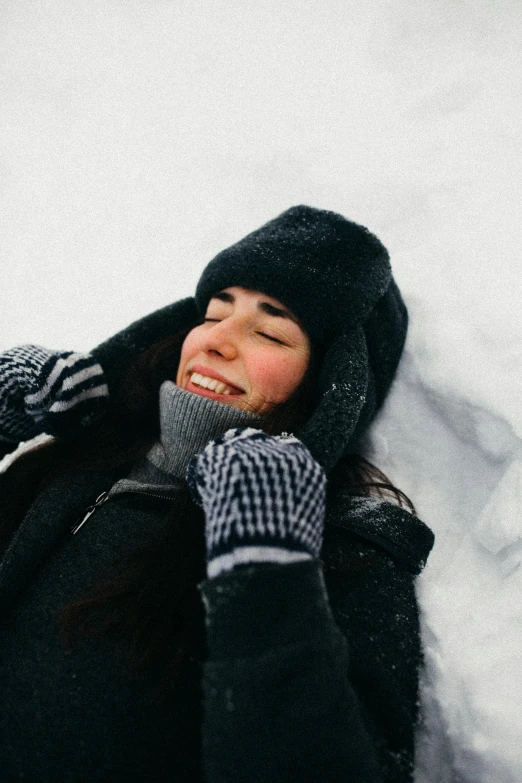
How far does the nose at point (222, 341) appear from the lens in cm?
148

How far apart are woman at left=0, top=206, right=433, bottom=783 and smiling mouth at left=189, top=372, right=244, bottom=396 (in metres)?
0.01

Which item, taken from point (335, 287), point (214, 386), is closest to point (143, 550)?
point (214, 386)

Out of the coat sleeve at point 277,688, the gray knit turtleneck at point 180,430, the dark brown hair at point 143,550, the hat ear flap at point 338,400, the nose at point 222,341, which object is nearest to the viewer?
the coat sleeve at point 277,688

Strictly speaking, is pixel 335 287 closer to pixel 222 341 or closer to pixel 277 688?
pixel 222 341

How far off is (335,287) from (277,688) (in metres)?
1.15

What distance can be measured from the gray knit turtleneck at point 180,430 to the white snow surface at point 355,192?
2.02 ft

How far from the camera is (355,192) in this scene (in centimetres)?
212

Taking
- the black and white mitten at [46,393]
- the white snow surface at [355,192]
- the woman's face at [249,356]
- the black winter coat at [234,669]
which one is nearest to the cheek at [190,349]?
the woman's face at [249,356]

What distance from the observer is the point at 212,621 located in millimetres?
845

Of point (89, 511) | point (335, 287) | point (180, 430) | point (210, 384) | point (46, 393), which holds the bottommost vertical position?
point (89, 511)

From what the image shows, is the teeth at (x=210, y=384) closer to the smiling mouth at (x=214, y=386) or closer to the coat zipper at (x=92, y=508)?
the smiling mouth at (x=214, y=386)

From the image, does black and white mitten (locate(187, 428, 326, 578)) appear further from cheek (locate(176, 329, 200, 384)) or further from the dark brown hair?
cheek (locate(176, 329, 200, 384))

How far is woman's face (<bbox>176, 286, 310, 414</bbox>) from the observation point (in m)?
1.44

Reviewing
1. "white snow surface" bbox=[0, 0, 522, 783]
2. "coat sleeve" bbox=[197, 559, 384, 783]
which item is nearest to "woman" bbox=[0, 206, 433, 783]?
"coat sleeve" bbox=[197, 559, 384, 783]
